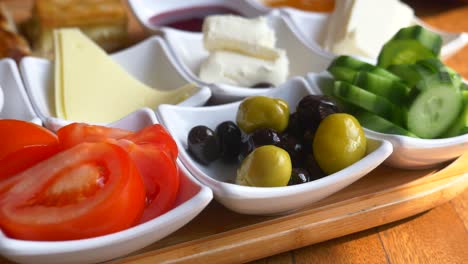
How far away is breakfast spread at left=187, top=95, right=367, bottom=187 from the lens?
1.15 metres

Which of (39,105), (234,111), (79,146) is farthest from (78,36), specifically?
(79,146)

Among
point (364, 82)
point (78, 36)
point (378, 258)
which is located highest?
point (364, 82)

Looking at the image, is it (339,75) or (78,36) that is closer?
(339,75)

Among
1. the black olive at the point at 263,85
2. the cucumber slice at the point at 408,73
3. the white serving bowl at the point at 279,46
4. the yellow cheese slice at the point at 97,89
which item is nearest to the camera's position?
the cucumber slice at the point at 408,73

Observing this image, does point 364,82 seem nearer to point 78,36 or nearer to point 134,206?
point 134,206

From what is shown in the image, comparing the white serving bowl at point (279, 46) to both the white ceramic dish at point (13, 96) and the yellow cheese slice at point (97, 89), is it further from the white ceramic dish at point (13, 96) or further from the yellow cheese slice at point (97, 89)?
the white ceramic dish at point (13, 96)

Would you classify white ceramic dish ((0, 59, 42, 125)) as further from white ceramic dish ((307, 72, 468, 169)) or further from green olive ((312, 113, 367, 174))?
white ceramic dish ((307, 72, 468, 169))

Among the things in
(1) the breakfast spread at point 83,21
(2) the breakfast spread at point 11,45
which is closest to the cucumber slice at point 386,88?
(1) the breakfast spread at point 83,21

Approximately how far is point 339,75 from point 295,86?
0.39ft

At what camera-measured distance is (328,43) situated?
1980 mm

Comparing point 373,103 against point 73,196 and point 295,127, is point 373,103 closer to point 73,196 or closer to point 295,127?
point 295,127

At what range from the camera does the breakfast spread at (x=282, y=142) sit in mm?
1146

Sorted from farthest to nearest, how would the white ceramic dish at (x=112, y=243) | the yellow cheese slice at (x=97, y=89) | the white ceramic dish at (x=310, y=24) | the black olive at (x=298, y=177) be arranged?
the white ceramic dish at (x=310, y=24) → the yellow cheese slice at (x=97, y=89) → the black olive at (x=298, y=177) → the white ceramic dish at (x=112, y=243)

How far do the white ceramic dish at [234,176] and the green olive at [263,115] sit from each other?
0.10 meters
